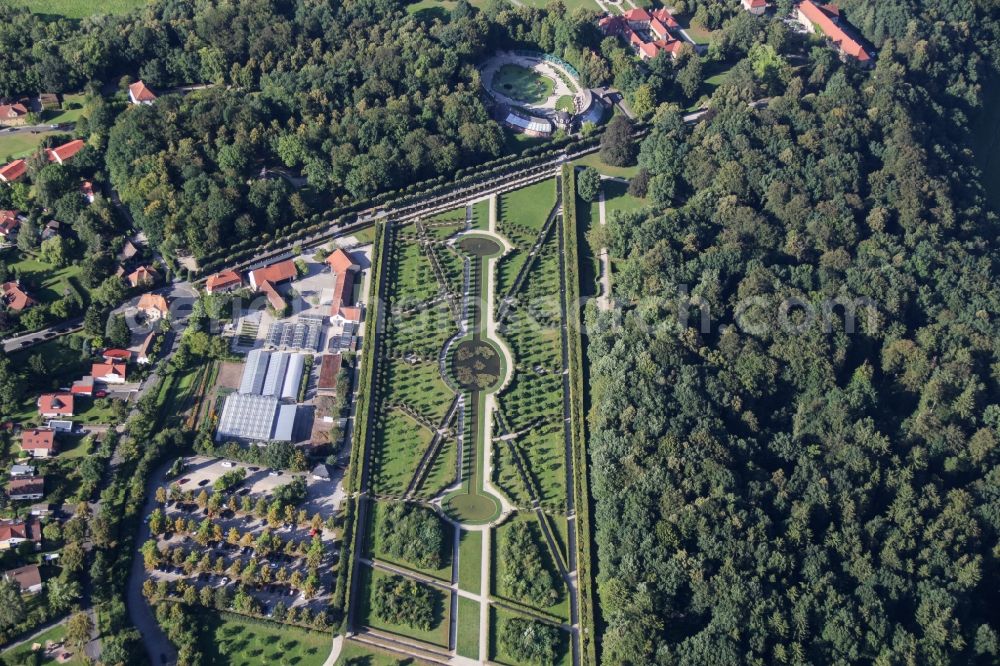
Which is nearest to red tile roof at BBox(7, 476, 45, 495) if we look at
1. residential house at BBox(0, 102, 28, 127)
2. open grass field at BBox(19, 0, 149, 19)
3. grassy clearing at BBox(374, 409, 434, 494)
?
grassy clearing at BBox(374, 409, 434, 494)

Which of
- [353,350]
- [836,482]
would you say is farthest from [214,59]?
[836,482]

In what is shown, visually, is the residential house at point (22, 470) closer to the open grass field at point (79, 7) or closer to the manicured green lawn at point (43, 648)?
the manicured green lawn at point (43, 648)

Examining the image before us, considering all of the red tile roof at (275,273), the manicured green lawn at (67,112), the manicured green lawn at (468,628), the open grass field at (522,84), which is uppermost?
the open grass field at (522,84)

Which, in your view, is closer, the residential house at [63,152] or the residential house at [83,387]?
the residential house at [83,387]

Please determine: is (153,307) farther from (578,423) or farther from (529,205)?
(578,423)

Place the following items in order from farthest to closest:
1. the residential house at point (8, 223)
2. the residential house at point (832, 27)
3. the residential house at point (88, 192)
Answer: the residential house at point (832, 27)
the residential house at point (88, 192)
the residential house at point (8, 223)

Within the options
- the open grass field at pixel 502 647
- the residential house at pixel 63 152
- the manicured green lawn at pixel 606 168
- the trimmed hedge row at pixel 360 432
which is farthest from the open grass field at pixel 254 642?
the manicured green lawn at pixel 606 168

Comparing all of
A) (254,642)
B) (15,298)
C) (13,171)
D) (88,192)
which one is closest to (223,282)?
(15,298)
